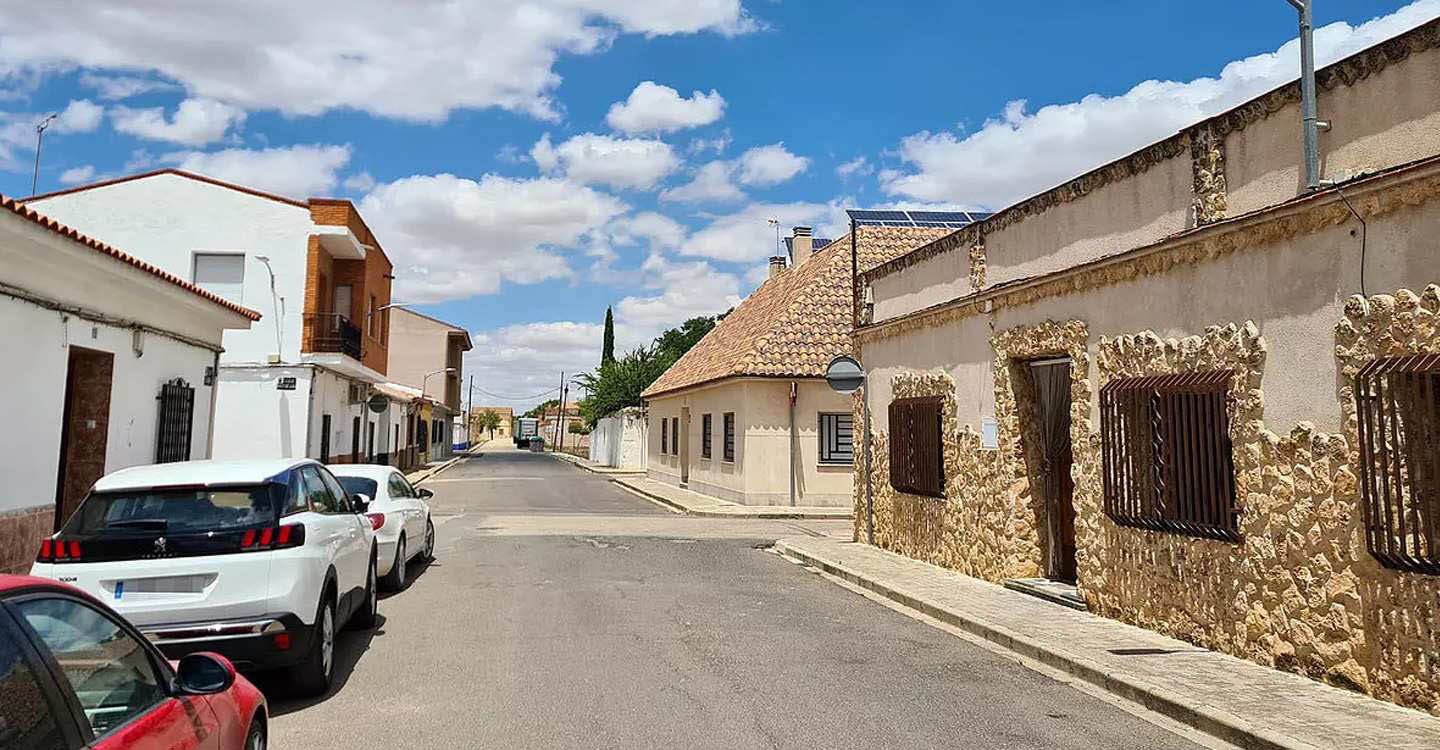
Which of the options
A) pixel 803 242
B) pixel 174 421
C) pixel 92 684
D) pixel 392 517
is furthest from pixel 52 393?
pixel 803 242

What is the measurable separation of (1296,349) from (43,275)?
11560 mm

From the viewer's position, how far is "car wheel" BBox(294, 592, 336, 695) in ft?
20.3

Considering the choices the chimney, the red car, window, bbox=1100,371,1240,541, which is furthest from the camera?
the chimney

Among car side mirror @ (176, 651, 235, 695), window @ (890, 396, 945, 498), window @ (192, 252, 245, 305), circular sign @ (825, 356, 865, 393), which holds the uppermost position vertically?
window @ (192, 252, 245, 305)

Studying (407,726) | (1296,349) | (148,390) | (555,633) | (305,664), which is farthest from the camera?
(148,390)

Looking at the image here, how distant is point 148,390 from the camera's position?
12727 millimetres

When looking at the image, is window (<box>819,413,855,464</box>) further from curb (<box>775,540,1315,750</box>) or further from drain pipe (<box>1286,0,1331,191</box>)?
drain pipe (<box>1286,0,1331,191</box>)

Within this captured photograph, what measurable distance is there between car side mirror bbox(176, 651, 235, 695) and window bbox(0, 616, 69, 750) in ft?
2.38

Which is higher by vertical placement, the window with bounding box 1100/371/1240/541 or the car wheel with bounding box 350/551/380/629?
the window with bounding box 1100/371/1240/541

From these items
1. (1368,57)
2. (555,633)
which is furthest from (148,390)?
(1368,57)

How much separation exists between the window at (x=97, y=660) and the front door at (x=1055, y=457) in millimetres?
9292

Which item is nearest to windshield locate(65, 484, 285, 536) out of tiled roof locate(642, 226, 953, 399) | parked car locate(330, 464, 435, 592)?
parked car locate(330, 464, 435, 592)

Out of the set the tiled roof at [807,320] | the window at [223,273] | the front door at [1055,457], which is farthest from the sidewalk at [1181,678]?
the window at [223,273]

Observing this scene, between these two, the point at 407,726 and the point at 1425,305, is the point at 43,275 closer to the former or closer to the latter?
the point at 407,726
